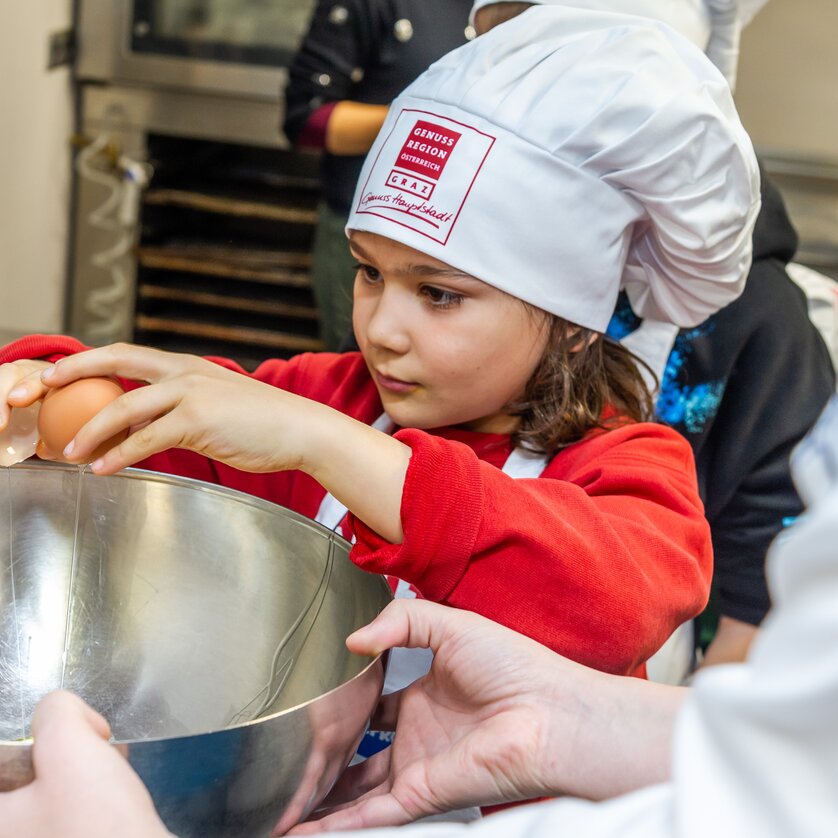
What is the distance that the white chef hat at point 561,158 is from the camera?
763 mm

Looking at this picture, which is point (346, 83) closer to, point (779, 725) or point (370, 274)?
point (370, 274)

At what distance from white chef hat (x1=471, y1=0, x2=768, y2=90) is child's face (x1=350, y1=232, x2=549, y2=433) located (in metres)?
0.25

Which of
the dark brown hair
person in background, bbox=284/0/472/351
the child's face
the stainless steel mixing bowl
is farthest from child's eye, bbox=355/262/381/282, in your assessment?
person in background, bbox=284/0/472/351

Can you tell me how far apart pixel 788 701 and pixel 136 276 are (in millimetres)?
1922

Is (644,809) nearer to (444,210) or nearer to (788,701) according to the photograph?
(788,701)

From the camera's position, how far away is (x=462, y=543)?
2.12ft

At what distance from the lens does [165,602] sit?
2.35ft

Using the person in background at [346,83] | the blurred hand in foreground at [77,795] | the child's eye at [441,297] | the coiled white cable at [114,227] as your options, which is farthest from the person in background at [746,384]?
the coiled white cable at [114,227]

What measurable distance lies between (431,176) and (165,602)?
0.35m

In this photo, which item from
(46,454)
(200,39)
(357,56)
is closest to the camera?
(46,454)

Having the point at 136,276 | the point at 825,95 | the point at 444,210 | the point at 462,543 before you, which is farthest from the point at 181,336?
→ the point at 462,543

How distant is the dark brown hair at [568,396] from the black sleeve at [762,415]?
0.19 metres

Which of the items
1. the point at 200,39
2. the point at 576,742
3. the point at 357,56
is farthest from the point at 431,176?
the point at 200,39

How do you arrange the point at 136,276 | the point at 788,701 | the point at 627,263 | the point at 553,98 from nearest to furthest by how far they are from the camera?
the point at 788,701, the point at 553,98, the point at 627,263, the point at 136,276
